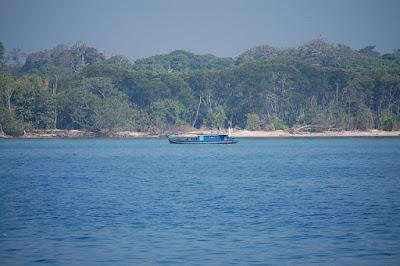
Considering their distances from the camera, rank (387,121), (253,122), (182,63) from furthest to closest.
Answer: (182,63), (253,122), (387,121)

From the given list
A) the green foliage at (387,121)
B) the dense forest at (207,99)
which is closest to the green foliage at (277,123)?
the dense forest at (207,99)

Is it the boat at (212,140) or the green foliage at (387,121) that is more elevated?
the green foliage at (387,121)

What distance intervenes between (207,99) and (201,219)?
321ft

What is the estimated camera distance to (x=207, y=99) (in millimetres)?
117938

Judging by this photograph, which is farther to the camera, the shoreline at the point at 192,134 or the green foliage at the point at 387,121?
the shoreline at the point at 192,134

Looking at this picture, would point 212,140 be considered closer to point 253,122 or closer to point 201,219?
point 253,122

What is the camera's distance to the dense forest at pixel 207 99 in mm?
104250

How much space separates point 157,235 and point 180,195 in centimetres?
1029

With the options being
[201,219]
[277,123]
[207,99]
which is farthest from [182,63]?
[201,219]

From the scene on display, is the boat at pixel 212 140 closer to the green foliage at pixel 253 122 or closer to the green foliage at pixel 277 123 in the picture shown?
the green foliage at pixel 253 122

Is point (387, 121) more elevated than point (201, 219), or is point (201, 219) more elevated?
point (387, 121)

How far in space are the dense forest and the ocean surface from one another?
66.6 metres

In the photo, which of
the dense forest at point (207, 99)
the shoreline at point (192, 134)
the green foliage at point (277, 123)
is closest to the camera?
the dense forest at point (207, 99)

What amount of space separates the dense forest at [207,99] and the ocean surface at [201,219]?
66586mm
